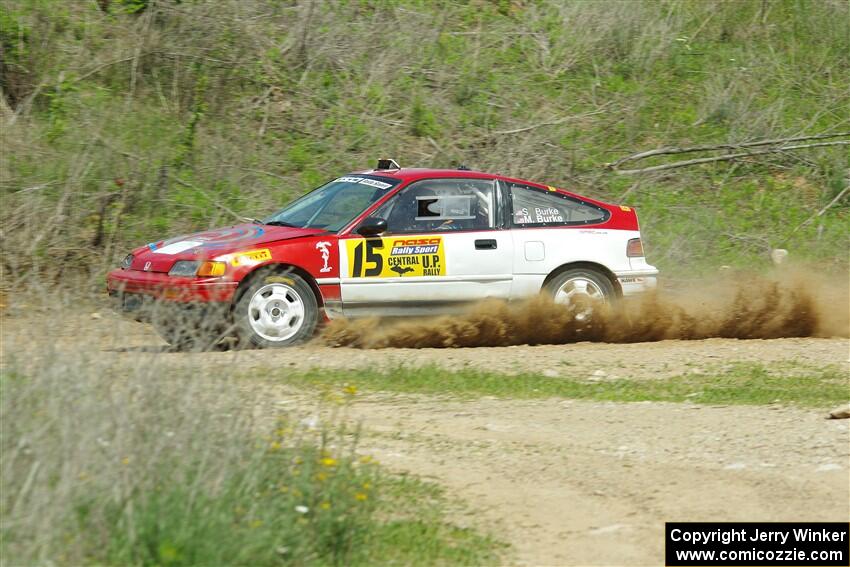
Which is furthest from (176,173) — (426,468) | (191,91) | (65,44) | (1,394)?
(1,394)

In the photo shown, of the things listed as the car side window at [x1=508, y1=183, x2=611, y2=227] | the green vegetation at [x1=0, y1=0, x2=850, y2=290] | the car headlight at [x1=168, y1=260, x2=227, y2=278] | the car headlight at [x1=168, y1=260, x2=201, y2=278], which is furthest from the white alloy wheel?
the green vegetation at [x1=0, y1=0, x2=850, y2=290]

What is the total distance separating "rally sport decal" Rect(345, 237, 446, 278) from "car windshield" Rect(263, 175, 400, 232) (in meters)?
0.31

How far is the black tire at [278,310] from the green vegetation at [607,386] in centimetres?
116

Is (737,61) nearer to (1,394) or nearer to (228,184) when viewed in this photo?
(228,184)

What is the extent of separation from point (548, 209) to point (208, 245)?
3.21 m

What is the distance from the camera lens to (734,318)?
11.1 metres

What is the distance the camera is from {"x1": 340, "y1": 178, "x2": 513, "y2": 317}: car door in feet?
32.3

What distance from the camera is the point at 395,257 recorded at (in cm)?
993

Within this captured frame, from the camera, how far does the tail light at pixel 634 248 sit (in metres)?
10.8

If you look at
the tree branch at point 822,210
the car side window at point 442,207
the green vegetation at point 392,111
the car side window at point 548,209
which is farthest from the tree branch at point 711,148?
the car side window at point 442,207

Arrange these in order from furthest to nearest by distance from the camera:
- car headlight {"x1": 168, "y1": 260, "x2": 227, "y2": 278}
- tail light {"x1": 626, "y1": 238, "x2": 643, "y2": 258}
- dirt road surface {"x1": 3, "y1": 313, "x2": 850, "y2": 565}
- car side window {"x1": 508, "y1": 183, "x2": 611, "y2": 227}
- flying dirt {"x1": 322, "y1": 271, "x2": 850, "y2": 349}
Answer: tail light {"x1": 626, "y1": 238, "x2": 643, "y2": 258}
car side window {"x1": 508, "y1": 183, "x2": 611, "y2": 227}
flying dirt {"x1": 322, "y1": 271, "x2": 850, "y2": 349}
car headlight {"x1": 168, "y1": 260, "x2": 227, "y2": 278}
dirt road surface {"x1": 3, "y1": 313, "x2": 850, "y2": 565}

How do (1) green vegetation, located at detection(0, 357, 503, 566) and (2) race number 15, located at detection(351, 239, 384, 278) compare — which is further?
(2) race number 15, located at detection(351, 239, 384, 278)

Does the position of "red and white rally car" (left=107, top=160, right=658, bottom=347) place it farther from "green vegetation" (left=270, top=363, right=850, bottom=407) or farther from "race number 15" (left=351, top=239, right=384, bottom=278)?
"green vegetation" (left=270, top=363, right=850, bottom=407)

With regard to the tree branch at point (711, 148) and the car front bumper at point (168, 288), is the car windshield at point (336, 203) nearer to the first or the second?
the car front bumper at point (168, 288)
